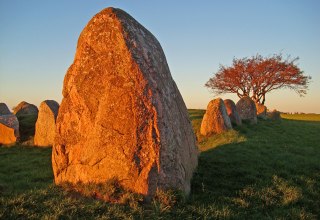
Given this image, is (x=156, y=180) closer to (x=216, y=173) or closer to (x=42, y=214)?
(x=42, y=214)

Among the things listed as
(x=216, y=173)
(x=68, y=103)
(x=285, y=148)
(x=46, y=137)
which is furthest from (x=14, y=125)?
(x=285, y=148)

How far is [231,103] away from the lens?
83.9ft

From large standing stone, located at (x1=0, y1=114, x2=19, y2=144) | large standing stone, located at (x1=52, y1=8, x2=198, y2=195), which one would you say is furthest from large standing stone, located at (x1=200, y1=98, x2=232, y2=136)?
large standing stone, located at (x1=0, y1=114, x2=19, y2=144)

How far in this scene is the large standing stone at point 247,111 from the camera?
1110 inches

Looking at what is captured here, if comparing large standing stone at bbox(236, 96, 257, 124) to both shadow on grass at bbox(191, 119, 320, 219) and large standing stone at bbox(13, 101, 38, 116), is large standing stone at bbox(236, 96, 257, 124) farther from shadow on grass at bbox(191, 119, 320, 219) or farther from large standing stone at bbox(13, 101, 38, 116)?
large standing stone at bbox(13, 101, 38, 116)

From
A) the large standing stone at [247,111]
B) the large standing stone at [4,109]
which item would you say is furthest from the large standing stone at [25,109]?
the large standing stone at [247,111]

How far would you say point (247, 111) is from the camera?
94.2 ft

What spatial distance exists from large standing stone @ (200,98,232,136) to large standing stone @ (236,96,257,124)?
6943mm

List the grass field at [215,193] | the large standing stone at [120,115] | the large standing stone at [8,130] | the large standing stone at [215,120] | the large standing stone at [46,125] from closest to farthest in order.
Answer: the grass field at [215,193] → the large standing stone at [120,115] → the large standing stone at [46,125] → the large standing stone at [8,130] → the large standing stone at [215,120]

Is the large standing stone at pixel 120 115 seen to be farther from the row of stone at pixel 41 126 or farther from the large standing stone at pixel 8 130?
Answer: the large standing stone at pixel 8 130

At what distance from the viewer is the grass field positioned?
281 inches

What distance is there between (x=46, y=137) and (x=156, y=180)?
1363 centimetres

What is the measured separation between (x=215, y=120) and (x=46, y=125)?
10.9 metres

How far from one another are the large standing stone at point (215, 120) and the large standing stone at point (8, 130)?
485 inches
